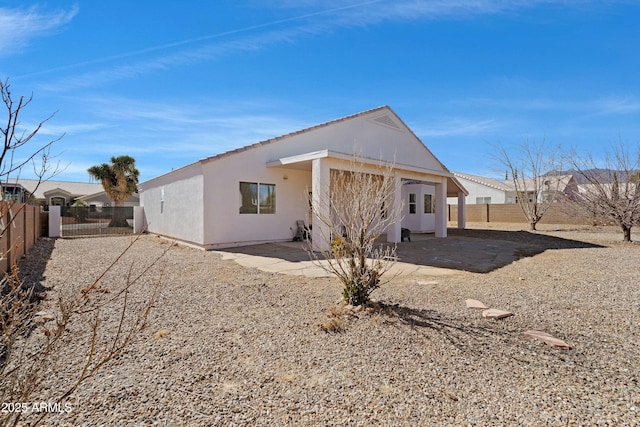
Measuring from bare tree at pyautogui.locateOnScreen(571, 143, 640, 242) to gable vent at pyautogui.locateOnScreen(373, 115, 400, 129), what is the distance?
337 inches

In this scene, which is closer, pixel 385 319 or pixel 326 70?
pixel 385 319

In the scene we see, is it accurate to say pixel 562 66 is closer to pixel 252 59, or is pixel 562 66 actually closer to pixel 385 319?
pixel 252 59

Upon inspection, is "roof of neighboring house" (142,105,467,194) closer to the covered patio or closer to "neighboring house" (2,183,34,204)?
the covered patio

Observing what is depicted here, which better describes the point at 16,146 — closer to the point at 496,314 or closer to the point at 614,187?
the point at 496,314

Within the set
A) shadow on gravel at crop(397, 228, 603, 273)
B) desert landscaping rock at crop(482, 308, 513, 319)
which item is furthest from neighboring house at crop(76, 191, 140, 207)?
desert landscaping rock at crop(482, 308, 513, 319)

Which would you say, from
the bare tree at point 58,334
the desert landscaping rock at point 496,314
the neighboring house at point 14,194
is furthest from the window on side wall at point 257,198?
the neighboring house at point 14,194

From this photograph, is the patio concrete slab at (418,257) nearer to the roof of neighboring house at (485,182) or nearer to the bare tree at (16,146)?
the bare tree at (16,146)

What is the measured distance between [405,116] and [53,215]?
19.1 metres

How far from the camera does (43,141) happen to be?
1.96 metres

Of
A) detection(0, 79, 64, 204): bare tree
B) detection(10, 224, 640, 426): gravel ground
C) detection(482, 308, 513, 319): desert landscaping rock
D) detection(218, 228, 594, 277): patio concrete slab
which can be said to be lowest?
detection(10, 224, 640, 426): gravel ground

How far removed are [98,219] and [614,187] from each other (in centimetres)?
2735

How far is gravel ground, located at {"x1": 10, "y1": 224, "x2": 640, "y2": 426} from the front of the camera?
8.04 ft

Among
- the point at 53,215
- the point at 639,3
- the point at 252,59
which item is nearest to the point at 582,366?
the point at 639,3

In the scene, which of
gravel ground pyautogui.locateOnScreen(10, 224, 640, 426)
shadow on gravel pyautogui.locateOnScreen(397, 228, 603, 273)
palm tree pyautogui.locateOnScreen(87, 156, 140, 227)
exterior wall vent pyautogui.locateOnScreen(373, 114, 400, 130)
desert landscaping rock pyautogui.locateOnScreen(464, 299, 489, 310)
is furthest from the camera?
palm tree pyautogui.locateOnScreen(87, 156, 140, 227)
